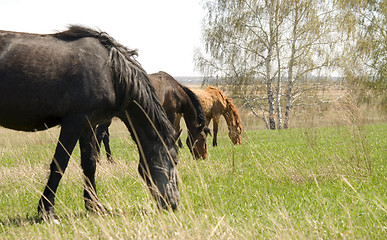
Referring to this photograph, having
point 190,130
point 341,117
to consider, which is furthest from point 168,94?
point 341,117

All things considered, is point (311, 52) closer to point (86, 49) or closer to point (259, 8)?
point (259, 8)

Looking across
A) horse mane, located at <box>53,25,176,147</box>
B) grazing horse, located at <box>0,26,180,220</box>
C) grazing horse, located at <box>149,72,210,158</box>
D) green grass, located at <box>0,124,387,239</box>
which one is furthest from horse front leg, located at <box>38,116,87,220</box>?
grazing horse, located at <box>149,72,210,158</box>

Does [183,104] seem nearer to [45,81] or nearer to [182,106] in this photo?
[182,106]

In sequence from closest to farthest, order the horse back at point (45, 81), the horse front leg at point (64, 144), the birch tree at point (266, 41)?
the horse back at point (45, 81)
the horse front leg at point (64, 144)
the birch tree at point (266, 41)

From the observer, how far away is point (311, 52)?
26.0m

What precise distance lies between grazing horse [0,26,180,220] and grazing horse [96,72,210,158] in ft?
14.8

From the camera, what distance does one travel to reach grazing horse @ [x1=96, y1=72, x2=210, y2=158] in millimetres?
10062

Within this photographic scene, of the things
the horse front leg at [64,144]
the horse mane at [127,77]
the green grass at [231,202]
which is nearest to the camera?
the green grass at [231,202]

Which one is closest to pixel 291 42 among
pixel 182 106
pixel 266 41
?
pixel 266 41

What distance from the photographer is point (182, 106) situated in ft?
35.1

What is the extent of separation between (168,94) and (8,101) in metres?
6.19

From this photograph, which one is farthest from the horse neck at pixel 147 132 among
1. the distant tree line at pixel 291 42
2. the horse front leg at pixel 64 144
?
the distant tree line at pixel 291 42

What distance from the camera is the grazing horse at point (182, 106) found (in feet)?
33.0

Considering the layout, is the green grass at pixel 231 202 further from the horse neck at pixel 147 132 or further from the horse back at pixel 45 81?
the horse back at pixel 45 81
